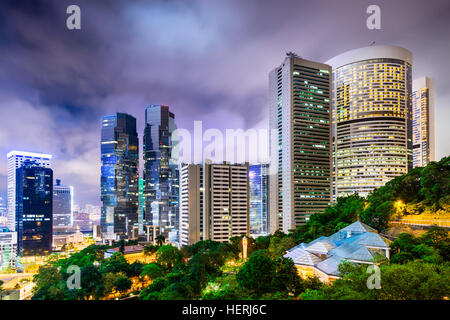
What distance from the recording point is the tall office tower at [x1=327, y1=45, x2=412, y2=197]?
130 ft

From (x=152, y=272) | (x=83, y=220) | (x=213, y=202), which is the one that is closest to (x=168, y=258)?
(x=152, y=272)

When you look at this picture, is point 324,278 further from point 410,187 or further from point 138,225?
point 138,225

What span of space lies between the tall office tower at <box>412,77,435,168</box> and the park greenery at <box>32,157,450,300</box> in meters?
43.7

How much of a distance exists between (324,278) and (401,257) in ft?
8.20

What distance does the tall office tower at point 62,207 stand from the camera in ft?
187

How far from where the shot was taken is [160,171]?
66.1 m

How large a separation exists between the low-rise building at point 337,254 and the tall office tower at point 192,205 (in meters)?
20.5

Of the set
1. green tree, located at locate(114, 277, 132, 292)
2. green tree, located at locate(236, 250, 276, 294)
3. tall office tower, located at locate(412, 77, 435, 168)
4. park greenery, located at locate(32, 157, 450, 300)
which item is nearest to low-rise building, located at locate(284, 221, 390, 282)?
park greenery, located at locate(32, 157, 450, 300)

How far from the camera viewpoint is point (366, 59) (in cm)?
4234

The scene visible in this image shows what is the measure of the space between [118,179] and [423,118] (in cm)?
6930

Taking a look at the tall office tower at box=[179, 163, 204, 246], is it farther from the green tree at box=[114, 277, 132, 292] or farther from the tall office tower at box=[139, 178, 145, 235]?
the tall office tower at box=[139, 178, 145, 235]

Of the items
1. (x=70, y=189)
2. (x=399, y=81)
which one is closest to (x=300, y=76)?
(x=399, y=81)

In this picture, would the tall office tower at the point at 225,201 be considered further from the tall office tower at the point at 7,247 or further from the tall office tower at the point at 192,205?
the tall office tower at the point at 7,247
